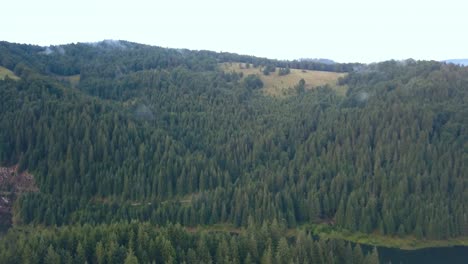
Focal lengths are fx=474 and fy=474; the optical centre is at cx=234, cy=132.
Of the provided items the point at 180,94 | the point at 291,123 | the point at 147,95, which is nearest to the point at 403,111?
the point at 291,123

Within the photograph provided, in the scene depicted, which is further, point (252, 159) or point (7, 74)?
point (7, 74)

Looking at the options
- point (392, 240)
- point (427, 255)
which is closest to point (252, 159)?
point (392, 240)

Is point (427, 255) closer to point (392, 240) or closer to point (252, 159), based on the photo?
point (392, 240)

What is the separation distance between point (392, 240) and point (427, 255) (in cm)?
1113

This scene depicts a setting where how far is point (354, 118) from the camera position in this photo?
156 m

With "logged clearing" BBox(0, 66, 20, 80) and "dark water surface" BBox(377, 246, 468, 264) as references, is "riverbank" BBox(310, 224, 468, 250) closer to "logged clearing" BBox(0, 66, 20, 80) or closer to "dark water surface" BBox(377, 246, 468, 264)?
"dark water surface" BBox(377, 246, 468, 264)

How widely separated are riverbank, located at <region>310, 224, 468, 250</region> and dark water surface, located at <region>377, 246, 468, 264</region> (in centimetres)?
216

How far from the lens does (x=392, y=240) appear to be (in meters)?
115

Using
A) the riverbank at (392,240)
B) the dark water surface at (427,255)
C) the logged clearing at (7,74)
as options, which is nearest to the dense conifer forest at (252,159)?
the riverbank at (392,240)

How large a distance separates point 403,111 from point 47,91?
398 ft

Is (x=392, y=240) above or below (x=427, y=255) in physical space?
below

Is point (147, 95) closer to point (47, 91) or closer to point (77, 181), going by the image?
point (47, 91)

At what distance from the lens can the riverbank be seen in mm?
112312

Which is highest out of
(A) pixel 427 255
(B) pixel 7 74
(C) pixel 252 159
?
(B) pixel 7 74
